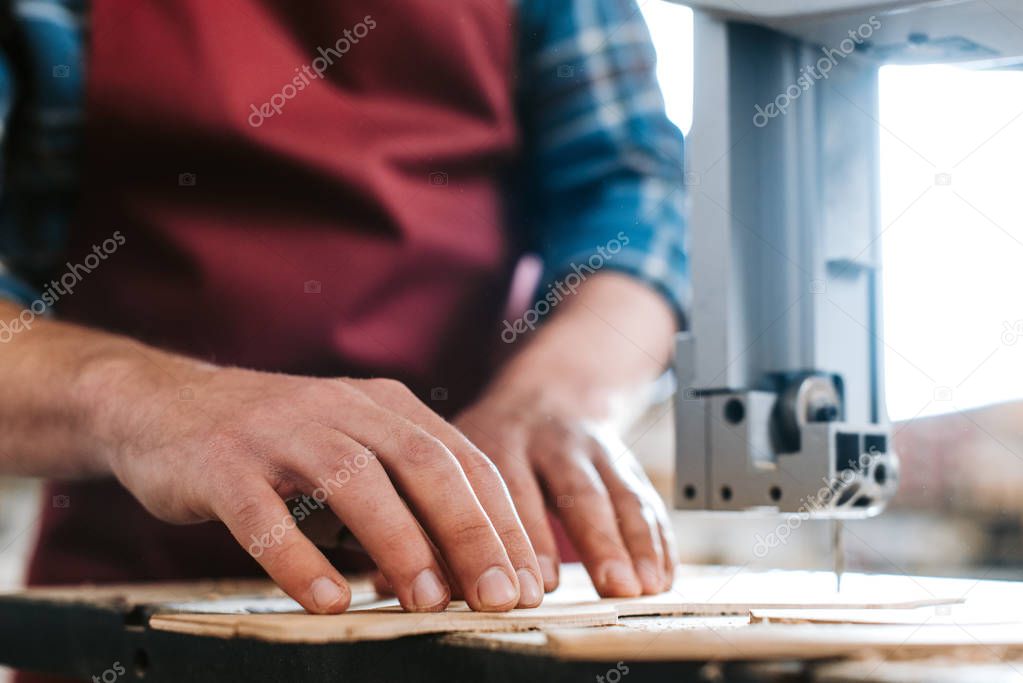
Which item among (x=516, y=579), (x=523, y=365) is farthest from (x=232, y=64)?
(x=516, y=579)

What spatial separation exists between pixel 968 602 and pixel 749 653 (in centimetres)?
32

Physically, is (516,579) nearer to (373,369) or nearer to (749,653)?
(749,653)

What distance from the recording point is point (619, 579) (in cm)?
76

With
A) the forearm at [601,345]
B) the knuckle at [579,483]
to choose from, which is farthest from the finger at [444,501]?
the forearm at [601,345]

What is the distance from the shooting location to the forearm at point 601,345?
984 mm

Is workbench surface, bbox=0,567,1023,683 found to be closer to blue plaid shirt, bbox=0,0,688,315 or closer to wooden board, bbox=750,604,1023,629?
wooden board, bbox=750,604,1023,629

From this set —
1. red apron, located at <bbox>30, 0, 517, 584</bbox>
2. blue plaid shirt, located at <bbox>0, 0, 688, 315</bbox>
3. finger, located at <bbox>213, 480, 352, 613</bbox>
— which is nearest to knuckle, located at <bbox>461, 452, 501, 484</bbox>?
finger, located at <bbox>213, 480, 352, 613</bbox>

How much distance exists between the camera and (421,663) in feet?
1.71

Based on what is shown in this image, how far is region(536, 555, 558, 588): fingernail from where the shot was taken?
78cm

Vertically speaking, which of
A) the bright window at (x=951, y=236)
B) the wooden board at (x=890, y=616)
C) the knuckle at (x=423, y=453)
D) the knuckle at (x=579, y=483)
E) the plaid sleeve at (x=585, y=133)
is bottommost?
the wooden board at (x=890, y=616)

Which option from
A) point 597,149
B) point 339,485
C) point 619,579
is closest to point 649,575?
point 619,579

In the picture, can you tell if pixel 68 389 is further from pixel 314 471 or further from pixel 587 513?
pixel 587 513

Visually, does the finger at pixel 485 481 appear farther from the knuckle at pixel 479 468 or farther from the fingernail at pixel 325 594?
the fingernail at pixel 325 594

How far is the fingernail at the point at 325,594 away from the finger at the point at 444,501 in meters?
0.07
